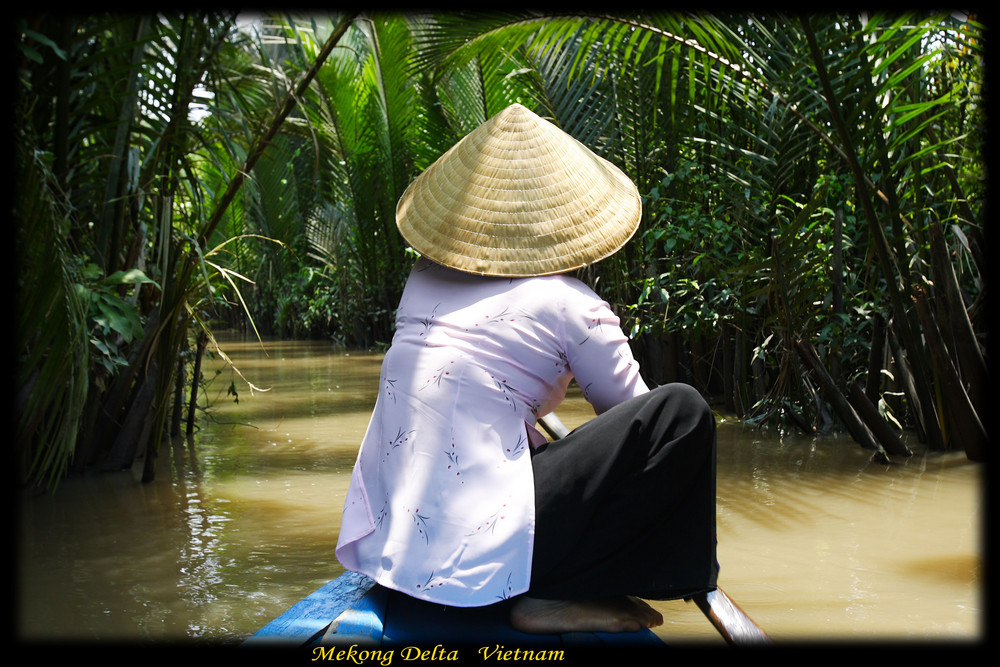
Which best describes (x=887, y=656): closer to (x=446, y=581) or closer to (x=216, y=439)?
(x=446, y=581)

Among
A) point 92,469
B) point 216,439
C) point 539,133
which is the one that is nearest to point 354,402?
point 216,439

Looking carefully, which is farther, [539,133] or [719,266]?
[719,266]

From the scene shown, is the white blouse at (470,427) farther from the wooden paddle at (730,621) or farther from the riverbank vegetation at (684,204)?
the riverbank vegetation at (684,204)

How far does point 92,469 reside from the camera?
3863mm

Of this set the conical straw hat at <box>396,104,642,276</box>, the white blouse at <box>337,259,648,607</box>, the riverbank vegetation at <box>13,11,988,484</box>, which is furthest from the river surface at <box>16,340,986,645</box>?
the conical straw hat at <box>396,104,642,276</box>

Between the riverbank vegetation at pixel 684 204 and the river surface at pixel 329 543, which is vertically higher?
the riverbank vegetation at pixel 684 204

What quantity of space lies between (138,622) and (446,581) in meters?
1.11

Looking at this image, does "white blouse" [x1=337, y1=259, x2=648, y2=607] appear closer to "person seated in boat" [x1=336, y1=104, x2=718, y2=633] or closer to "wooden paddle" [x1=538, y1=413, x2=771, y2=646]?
"person seated in boat" [x1=336, y1=104, x2=718, y2=633]

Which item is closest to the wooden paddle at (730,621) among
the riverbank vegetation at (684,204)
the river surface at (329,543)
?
the river surface at (329,543)

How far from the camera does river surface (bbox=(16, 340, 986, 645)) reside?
2.25 meters

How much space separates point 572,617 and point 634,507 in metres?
0.21

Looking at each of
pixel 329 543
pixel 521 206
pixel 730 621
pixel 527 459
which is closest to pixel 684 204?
pixel 329 543

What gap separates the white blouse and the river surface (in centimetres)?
74

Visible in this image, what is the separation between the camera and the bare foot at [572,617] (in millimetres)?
1564
